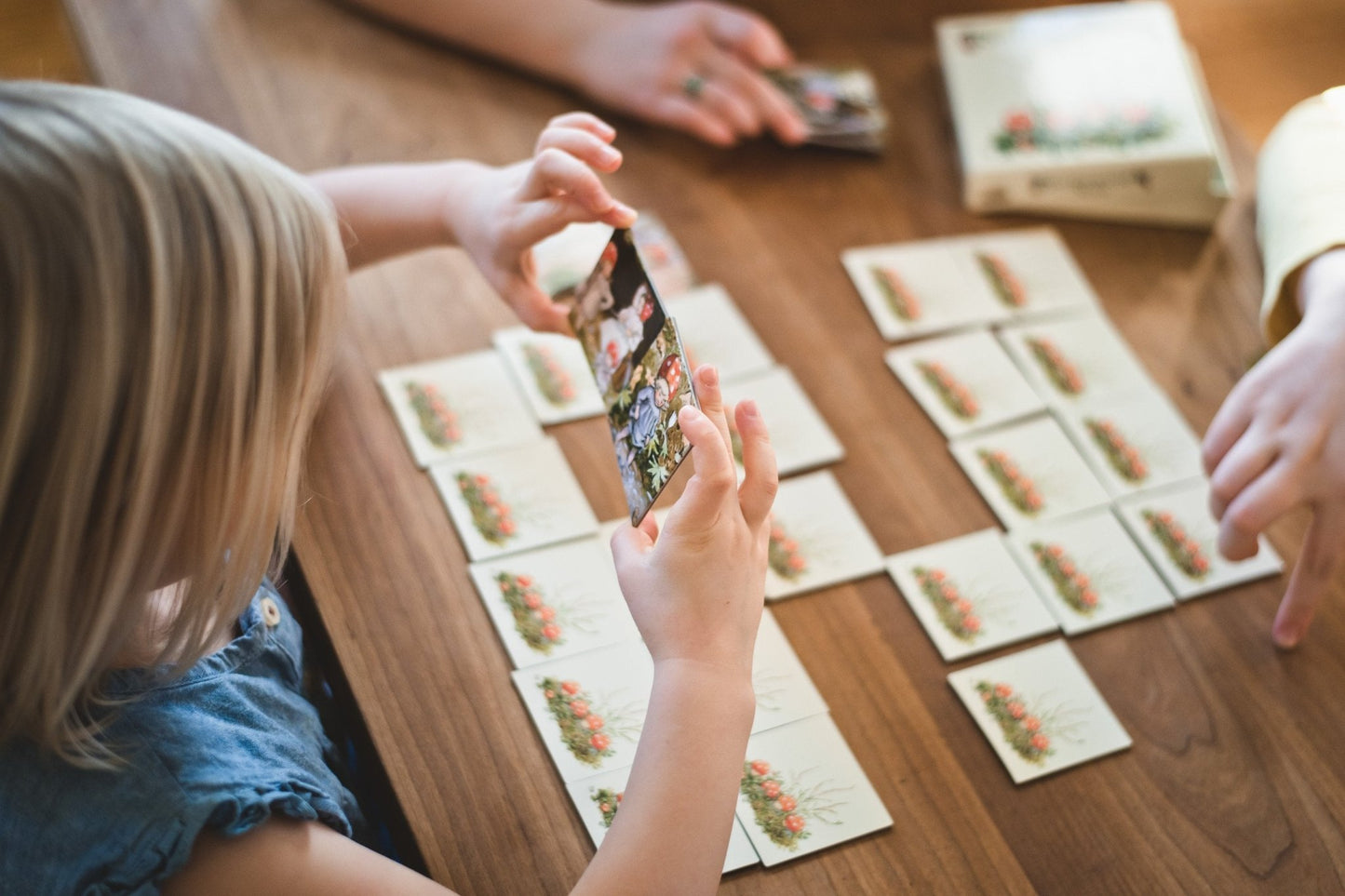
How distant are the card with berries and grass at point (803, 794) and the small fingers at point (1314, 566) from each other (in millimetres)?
414

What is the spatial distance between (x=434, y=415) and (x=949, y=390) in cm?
50

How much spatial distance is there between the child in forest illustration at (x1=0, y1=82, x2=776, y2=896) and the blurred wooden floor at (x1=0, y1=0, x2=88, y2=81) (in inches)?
70.8

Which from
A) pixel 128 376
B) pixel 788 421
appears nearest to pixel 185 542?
pixel 128 376

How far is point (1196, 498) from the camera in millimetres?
1119

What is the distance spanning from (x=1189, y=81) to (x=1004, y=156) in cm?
26

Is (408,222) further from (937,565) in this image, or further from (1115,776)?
(1115,776)

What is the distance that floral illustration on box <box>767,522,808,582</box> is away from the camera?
1.00m

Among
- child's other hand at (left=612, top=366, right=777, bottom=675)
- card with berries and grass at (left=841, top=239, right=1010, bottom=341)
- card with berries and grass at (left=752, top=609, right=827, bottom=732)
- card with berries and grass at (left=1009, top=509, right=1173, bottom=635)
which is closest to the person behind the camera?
child's other hand at (left=612, top=366, right=777, bottom=675)

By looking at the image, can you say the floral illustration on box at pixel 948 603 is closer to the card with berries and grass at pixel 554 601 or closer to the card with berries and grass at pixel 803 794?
the card with berries and grass at pixel 803 794

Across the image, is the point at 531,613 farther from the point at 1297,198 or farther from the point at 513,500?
the point at 1297,198

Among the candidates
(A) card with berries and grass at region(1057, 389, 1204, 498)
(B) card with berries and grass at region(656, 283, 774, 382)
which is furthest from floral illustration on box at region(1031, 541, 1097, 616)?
(B) card with berries and grass at region(656, 283, 774, 382)

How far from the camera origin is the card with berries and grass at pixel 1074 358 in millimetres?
1197

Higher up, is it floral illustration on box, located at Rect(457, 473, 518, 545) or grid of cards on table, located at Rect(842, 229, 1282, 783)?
floral illustration on box, located at Rect(457, 473, 518, 545)

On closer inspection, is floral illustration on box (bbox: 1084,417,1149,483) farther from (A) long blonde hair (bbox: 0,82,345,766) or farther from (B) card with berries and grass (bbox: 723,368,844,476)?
(A) long blonde hair (bbox: 0,82,345,766)
